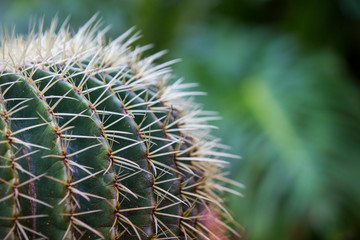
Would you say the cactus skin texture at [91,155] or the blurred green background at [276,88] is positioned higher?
the cactus skin texture at [91,155]

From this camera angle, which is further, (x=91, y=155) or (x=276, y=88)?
(x=276, y=88)

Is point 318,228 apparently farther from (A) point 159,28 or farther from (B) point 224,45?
(A) point 159,28

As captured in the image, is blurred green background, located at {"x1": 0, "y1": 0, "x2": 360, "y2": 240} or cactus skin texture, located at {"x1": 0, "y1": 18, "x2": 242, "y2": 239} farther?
blurred green background, located at {"x1": 0, "y1": 0, "x2": 360, "y2": 240}

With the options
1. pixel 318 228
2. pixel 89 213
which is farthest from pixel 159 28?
pixel 89 213

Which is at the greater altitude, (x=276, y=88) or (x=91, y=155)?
(x=91, y=155)

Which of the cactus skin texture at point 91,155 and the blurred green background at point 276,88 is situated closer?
the cactus skin texture at point 91,155
